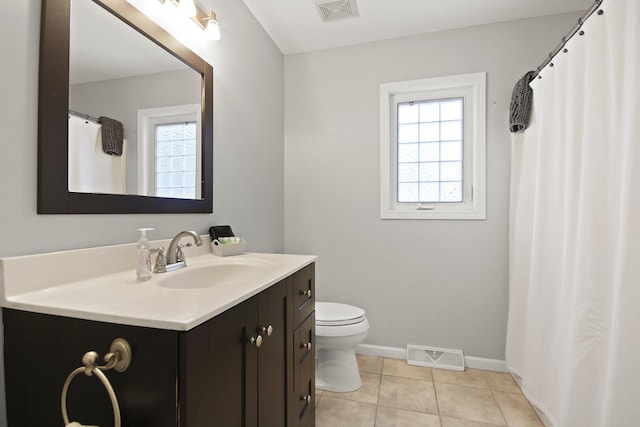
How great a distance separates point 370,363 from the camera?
2.19 meters

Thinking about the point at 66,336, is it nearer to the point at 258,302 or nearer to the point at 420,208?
the point at 258,302

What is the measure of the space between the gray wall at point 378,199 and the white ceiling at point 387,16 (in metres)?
0.07

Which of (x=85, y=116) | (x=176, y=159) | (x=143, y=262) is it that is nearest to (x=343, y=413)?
(x=143, y=262)

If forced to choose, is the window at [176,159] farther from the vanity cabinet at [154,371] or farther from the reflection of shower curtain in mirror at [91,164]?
the vanity cabinet at [154,371]

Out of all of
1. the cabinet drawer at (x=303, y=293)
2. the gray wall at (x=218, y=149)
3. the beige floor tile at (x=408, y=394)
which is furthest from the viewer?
the beige floor tile at (x=408, y=394)

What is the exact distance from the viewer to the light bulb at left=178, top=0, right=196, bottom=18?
4.21 ft

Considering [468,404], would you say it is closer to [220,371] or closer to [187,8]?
[220,371]

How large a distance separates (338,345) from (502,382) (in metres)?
1.13

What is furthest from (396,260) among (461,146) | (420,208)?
(461,146)

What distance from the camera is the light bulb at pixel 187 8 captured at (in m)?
1.28

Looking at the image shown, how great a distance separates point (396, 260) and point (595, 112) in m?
1.42

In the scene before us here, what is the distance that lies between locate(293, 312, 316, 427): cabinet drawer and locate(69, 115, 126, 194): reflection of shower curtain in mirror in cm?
86

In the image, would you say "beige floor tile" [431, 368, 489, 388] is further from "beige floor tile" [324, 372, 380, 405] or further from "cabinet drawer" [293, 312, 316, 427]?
"cabinet drawer" [293, 312, 316, 427]

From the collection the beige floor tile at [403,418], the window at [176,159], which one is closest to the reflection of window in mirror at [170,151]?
the window at [176,159]
